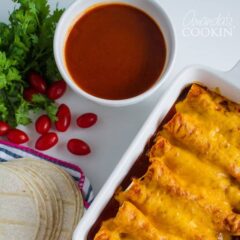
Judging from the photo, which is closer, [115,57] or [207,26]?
[115,57]

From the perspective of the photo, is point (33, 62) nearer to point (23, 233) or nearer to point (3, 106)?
point (3, 106)

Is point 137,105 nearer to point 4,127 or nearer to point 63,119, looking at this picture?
point 63,119

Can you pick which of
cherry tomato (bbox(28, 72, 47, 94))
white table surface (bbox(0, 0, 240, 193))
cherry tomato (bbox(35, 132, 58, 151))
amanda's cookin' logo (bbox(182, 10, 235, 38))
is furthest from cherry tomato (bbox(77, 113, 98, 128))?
amanda's cookin' logo (bbox(182, 10, 235, 38))

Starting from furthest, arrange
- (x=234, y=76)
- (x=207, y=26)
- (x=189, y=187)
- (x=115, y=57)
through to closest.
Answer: (x=207, y=26)
(x=115, y=57)
(x=234, y=76)
(x=189, y=187)

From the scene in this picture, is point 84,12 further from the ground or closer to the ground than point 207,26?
closer to the ground

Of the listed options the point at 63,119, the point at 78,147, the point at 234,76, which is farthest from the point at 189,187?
the point at 63,119

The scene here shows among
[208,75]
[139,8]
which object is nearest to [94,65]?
[139,8]

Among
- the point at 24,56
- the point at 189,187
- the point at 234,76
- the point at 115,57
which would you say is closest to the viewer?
the point at 189,187
